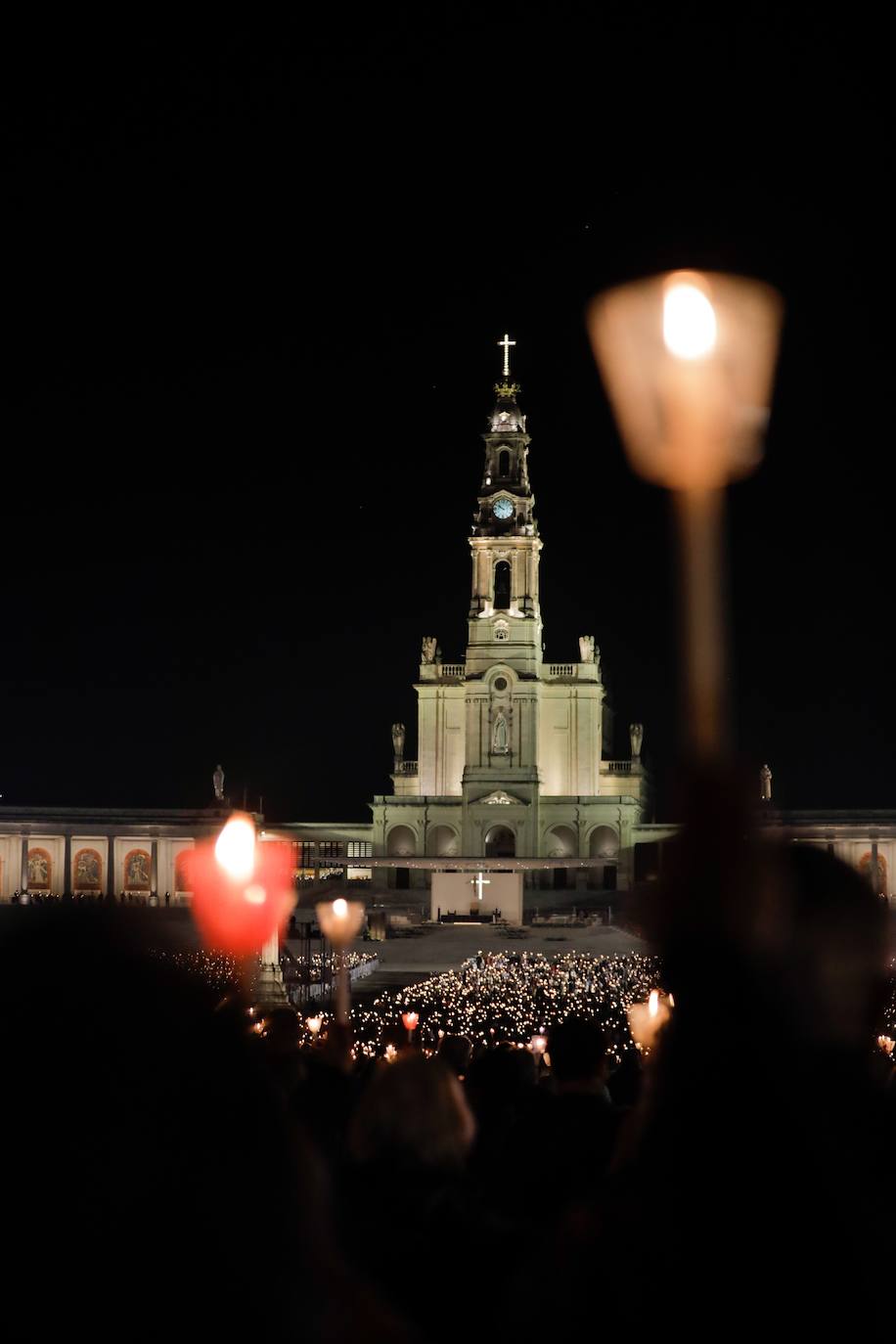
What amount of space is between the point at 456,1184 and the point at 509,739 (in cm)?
7988

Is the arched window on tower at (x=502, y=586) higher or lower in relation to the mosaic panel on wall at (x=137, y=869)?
higher

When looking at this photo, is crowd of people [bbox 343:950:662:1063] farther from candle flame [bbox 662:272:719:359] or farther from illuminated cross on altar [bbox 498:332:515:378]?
illuminated cross on altar [bbox 498:332:515:378]

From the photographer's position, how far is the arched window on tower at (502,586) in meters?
87.1

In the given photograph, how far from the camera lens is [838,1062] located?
3939mm

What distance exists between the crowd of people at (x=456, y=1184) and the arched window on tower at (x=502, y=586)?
82.6m

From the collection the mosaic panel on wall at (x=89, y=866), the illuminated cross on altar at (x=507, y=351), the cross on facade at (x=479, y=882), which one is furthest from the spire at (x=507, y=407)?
the mosaic panel on wall at (x=89, y=866)

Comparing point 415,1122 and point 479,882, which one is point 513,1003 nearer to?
point 415,1122

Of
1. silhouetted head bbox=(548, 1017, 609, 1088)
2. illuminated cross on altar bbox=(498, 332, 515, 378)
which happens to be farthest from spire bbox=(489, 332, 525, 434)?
silhouetted head bbox=(548, 1017, 609, 1088)

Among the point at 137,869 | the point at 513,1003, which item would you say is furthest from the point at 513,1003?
the point at 137,869

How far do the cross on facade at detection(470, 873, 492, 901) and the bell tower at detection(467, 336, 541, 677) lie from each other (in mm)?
16867

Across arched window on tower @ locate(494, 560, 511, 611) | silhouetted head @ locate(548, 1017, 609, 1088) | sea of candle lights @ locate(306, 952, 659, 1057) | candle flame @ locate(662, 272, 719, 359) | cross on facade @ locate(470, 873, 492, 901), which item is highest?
arched window on tower @ locate(494, 560, 511, 611)

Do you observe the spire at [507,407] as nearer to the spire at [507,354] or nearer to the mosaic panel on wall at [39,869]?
the spire at [507,354]

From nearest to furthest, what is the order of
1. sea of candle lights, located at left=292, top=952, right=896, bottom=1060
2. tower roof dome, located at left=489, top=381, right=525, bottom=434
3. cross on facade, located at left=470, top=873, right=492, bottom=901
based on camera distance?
sea of candle lights, located at left=292, top=952, right=896, bottom=1060 → cross on facade, located at left=470, top=873, right=492, bottom=901 → tower roof dome, located at left=489, top=381, right=525, bottom=434

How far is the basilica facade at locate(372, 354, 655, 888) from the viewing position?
83.2 metres
